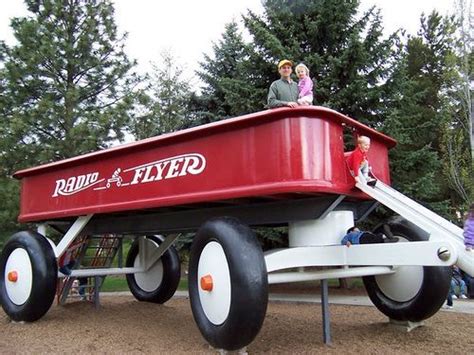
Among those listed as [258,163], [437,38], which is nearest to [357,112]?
[258,163]

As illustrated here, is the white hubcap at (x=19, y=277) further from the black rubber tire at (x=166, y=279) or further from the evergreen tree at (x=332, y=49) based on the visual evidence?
the evergreen tree at (x=332, y=49)

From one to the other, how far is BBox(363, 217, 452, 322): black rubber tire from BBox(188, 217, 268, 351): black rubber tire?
2081mm

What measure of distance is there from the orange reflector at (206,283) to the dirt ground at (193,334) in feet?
2.39

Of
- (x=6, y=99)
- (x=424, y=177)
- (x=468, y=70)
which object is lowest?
(x=424, y=177)

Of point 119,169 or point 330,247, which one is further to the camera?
point 119,169

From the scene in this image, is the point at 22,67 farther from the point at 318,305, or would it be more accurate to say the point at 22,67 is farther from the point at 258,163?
the point at 258,163

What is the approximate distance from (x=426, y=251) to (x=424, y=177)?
7606mm

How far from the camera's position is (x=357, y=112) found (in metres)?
12.1

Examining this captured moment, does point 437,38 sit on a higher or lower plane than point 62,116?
higher

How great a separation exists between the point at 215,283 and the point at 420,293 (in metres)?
2.44

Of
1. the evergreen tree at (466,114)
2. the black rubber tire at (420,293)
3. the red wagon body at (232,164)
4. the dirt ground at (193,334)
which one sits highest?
the evergreen tree at (466,114)

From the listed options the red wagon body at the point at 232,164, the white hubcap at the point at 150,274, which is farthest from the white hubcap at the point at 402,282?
the white hubcap at the point at 150,274

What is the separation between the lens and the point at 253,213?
18.5 feet

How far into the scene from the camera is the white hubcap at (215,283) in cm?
467
